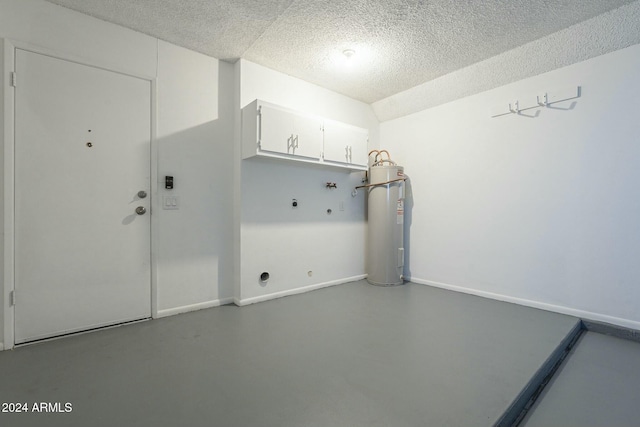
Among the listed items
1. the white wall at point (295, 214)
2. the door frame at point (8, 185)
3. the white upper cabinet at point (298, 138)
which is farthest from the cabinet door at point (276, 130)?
the door frame at point (8, 185)

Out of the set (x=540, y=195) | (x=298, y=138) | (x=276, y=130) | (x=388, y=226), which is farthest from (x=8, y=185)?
(x=540, y=195)

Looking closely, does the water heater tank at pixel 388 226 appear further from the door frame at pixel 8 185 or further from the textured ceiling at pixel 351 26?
the door frame at pixel 8 185

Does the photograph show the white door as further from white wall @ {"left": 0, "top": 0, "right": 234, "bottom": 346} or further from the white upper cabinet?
the white upper cabinet

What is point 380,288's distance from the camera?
3482 mm

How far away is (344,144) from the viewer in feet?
10.7

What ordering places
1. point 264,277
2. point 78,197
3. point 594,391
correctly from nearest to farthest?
point 594,391, point 78,197, point 264,277

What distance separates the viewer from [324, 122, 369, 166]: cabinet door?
312 cm

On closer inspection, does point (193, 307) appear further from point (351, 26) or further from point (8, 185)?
point (351, 26)

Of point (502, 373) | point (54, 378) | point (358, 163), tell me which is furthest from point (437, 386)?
point (358, 163)

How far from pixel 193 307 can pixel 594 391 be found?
9.82 ft

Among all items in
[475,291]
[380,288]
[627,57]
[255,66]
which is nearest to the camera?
[627,57]

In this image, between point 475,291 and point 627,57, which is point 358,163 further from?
point 627,57

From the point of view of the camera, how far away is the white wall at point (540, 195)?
2357 millimetres

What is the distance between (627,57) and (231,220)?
12.5 feet
